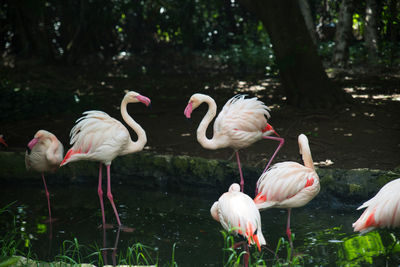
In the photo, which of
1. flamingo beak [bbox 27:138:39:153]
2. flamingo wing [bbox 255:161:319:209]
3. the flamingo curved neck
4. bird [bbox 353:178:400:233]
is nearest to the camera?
bird [bbox 353:178:400:233]

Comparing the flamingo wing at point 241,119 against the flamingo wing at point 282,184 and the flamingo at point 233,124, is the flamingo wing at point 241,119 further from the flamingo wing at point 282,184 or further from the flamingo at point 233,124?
the flamingo wing at point 282,184

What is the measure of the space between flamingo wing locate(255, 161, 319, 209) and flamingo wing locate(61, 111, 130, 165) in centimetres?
165

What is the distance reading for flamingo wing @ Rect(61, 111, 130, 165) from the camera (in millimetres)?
5172

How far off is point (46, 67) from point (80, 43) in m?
1.38

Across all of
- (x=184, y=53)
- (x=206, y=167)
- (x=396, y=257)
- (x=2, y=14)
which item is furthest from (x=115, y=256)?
(x=2, y=14)

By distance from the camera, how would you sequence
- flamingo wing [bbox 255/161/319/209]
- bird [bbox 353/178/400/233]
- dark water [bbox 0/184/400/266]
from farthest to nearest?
flamingo wing [bbox 255/161/319/209] < dark water [bbox 0/184/400/266] < bird [bbox 353/178/400/233]

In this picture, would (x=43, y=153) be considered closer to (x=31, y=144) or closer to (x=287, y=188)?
(x=31, y=144)

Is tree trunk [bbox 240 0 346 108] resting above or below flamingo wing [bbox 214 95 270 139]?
above

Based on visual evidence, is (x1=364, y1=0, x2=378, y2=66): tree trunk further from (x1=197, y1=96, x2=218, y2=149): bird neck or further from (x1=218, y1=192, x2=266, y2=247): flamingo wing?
(x1=218, y1=192, x2=266, y2=247): flamingo wing

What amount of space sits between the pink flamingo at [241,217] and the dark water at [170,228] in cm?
32

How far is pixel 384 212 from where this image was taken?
12.3 ft

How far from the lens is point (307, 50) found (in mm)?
8359

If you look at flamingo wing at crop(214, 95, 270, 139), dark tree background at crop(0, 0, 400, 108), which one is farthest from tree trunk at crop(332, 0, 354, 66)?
flamingo wing at crop(214, 95, 270, 139)

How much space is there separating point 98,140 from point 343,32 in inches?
349
